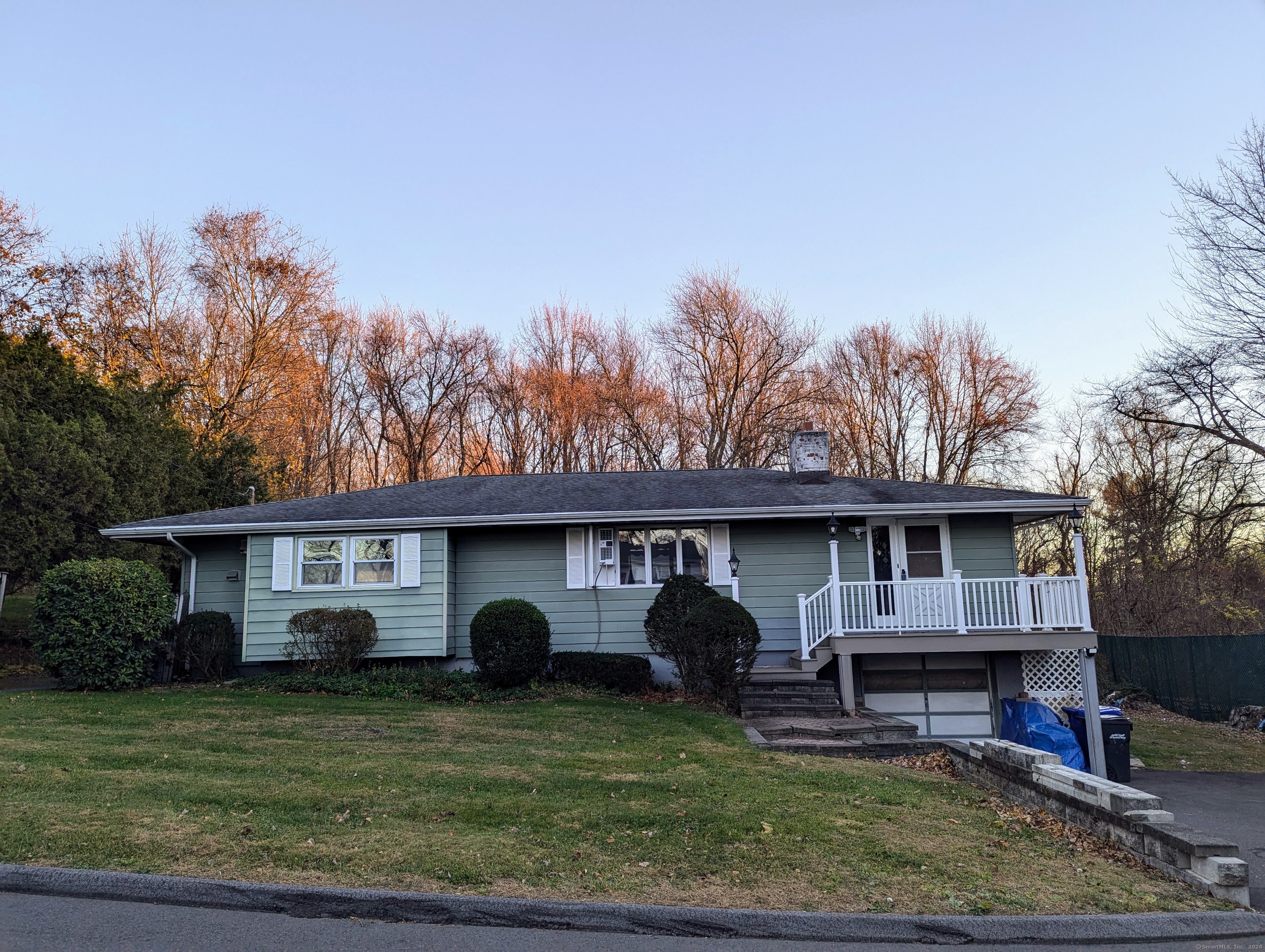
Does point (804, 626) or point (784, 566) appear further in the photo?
point (784, 566)

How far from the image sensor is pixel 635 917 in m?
4.46

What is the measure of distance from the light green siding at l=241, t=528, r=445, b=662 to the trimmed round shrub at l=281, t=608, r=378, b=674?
1.29 feet

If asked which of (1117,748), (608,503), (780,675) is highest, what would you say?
(608,503)

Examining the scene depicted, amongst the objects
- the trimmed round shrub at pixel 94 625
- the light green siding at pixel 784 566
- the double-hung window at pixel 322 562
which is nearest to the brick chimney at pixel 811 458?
the light green siding at pixel 784 566

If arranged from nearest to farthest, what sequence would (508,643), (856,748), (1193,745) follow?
(856,748) < (508,643) < (1193,745)

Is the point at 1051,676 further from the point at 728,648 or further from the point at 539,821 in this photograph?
the point at 539,821

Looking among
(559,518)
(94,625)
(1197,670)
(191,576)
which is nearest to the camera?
(94,625)

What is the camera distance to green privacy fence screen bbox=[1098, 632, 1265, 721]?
54.8ft

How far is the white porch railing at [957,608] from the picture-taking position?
13.2 metres

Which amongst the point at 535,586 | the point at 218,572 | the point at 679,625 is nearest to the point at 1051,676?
the point at 679,625

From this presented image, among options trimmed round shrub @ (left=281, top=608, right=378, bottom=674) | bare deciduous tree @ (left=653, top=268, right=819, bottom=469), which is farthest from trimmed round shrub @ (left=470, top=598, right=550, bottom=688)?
bare deciduous tree @ (left=653, top=268, right=819, bottom=469)

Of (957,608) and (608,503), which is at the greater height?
(608,503)

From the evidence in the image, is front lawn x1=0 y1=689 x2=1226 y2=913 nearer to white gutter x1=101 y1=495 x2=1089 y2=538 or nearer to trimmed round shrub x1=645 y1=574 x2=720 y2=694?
trimmed round shrub x1=645 y1=574 x2=720 y2=694

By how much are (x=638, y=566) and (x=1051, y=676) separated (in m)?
7.44
